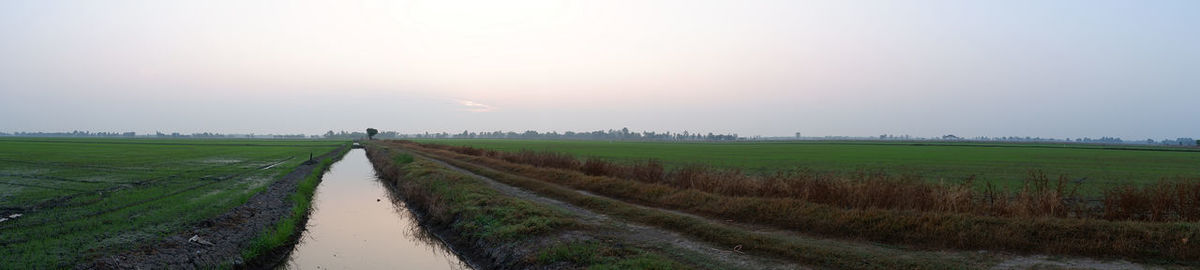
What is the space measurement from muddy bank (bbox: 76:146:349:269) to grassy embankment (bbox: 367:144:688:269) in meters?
4.38

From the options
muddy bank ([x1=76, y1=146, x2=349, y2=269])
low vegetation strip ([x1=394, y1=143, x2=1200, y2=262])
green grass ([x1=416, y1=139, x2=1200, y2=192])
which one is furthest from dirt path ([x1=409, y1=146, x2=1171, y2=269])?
muddy bank ([x1=76, y1=146, x2=349, y2=269])

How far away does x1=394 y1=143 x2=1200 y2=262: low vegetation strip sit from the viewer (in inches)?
352

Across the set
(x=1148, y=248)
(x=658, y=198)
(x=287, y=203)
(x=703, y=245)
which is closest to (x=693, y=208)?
(x=658, y=198)

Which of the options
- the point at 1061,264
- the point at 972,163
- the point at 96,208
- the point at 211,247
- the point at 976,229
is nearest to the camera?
the point at 1061,264

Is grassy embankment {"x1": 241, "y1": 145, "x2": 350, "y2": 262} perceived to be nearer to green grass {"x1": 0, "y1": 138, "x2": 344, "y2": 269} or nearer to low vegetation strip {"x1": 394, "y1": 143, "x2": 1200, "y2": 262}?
green grass {"x1": 0, "y1": 138, "x2": 344, "y2": 269}

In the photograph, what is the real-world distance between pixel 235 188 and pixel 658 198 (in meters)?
18.4

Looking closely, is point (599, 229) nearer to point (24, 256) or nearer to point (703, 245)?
point (703, 245)

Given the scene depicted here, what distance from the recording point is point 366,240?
15.6 meters

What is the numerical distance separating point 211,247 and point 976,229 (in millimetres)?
15396

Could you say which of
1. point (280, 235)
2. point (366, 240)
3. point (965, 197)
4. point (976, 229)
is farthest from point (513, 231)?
point (965, 197)

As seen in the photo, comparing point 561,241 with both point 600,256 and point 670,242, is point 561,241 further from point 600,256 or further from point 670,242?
point 670,242

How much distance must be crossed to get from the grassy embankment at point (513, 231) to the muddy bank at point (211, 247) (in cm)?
438

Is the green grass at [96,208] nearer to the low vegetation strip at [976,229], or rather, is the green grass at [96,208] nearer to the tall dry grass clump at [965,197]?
the low vegetation strip at [976,229]

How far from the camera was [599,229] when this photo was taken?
13.0 metres
